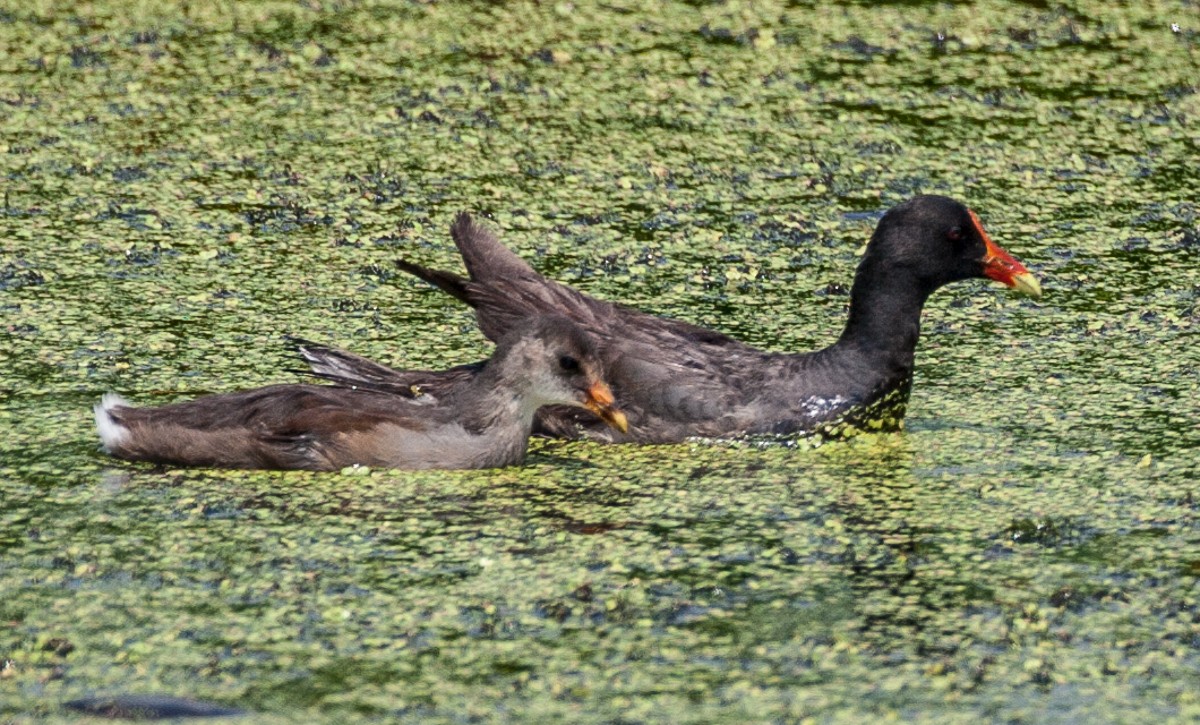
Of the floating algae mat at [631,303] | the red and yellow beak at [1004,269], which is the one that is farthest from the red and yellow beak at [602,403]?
the red and yellow beak at [1004,269]

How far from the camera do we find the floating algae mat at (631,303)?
4.25 metres

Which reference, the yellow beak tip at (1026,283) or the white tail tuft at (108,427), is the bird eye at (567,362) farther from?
the yellow beak tip at (1026,283)

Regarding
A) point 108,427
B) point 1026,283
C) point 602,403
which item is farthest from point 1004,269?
point 108,427

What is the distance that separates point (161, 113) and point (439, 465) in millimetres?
3291

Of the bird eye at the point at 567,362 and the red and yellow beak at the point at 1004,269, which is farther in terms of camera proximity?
the red and yellow beak at the point at 1004,269

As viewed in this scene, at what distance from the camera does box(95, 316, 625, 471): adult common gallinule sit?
17.4 feet

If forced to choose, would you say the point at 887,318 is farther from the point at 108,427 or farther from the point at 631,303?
the point at 108,427

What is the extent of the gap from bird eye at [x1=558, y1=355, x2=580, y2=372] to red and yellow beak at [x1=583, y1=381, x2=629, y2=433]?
0.23 ft

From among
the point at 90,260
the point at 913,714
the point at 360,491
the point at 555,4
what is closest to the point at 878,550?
the point at 913,714

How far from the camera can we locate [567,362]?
5.43 metres

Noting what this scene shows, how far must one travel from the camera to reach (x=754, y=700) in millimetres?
4039

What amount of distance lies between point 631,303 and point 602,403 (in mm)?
1205

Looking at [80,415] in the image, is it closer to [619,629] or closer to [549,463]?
[549,463]

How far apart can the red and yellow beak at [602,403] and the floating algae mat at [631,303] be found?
0.15 metres
